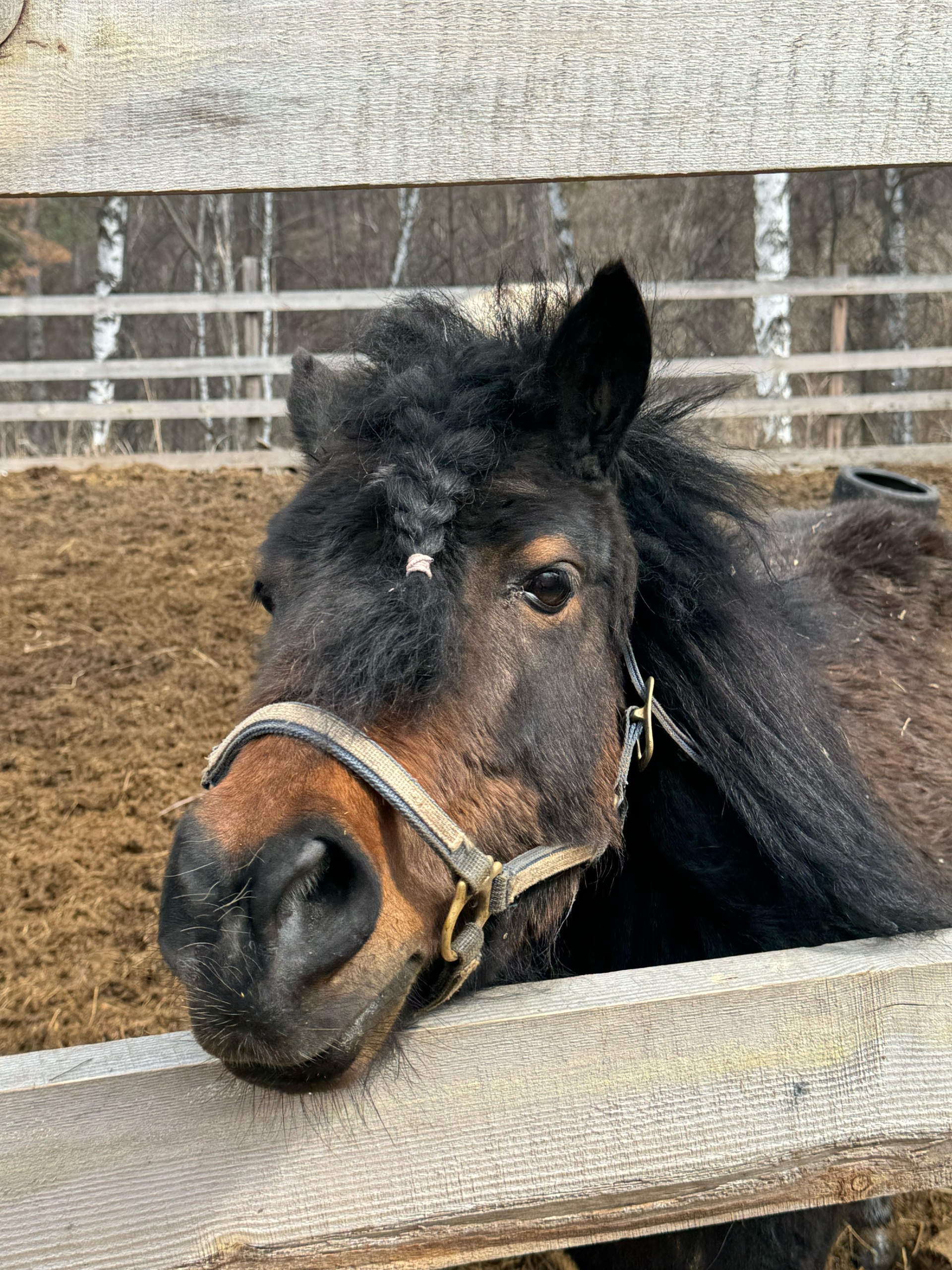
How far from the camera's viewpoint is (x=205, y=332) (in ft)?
86.7

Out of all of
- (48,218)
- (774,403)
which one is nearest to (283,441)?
(48,218)

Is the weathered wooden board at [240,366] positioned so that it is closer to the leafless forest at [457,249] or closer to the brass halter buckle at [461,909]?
the leafless forest at [457,249]

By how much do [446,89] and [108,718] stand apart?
462 centimetres

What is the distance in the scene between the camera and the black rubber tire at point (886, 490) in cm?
497

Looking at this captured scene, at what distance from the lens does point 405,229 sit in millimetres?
21562

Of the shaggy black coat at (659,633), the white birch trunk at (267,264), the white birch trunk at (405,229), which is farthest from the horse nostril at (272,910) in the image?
the white birch trunk at (405,229)

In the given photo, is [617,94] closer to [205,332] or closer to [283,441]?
[283,441]

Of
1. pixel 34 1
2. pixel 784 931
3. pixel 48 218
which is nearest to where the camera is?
pixel 34 1

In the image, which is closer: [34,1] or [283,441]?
[34,1]

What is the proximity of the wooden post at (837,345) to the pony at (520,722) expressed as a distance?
1131cm

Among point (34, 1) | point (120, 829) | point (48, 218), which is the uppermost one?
point (48, 218)

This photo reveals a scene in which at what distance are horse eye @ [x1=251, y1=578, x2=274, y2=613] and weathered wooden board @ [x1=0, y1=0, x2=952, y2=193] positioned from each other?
79 centimetres

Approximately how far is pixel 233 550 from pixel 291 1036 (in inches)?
250

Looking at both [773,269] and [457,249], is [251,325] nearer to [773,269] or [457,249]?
[773,269]
